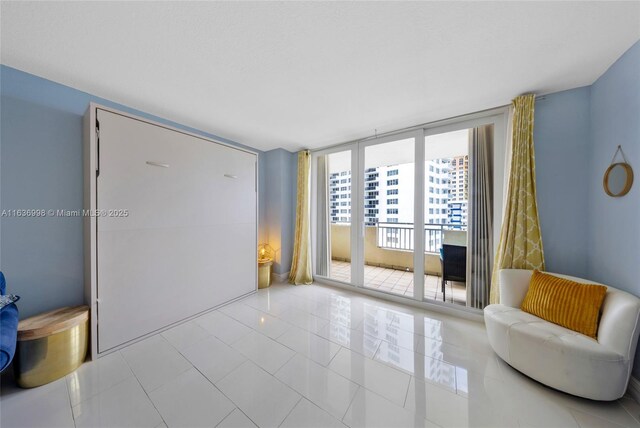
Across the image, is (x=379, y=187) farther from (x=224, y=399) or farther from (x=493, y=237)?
(x=224, y=399)

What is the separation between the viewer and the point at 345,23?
1.28 metres

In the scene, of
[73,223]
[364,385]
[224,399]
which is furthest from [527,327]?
[73,223]

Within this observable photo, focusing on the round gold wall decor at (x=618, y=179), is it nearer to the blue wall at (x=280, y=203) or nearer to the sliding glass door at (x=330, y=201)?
the sliding glass door at (x=330, y=201)

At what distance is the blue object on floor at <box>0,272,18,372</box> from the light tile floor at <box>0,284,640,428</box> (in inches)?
14.4

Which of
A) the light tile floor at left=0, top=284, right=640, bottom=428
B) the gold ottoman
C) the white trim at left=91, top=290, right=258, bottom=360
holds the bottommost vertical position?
the light tile floor at left=0, top=284, right=640, bottom=428

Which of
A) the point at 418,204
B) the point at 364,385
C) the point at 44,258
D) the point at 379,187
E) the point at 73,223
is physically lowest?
the point at 364,385

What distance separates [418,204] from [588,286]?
1572 millimetres

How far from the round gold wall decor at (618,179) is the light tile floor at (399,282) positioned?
161cm

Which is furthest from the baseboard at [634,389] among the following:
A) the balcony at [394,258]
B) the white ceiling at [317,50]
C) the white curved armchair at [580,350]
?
the white ceiling at [317,50]

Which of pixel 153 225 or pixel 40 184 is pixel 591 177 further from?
pixel 40 184

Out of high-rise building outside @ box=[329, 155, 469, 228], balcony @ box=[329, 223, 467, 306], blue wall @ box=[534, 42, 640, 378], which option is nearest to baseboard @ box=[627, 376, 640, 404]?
blue wall @ box=[534, 42, 640, 378]

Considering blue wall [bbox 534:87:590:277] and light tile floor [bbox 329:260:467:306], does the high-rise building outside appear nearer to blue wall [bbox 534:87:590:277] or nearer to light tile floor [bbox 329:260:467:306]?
blue wall [bbox 534:87:590:277]

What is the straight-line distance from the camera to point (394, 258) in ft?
14.5

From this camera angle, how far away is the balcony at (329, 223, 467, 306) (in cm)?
310
